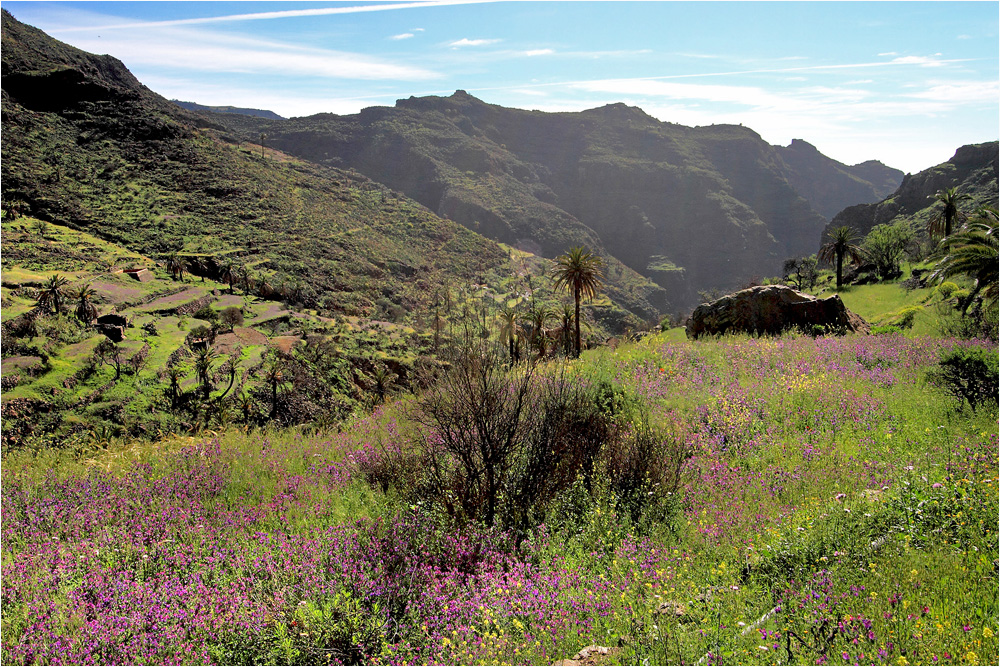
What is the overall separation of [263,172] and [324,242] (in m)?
23.9

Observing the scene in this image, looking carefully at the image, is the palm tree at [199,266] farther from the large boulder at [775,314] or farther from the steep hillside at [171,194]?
the large boulder at [775,314]

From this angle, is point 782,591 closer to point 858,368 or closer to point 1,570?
point 1,570

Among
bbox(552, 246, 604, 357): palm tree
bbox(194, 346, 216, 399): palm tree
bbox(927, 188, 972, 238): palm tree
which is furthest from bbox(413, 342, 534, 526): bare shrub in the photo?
bbox(927, 188, 972, 238): palm tree

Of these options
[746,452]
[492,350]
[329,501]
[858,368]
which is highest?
[492,350]

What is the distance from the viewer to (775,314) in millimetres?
21156

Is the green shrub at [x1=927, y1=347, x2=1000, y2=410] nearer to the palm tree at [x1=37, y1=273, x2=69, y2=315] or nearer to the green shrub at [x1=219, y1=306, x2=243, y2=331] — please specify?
the green shrub at [x1=219, y1=306, x2=243, y2=331]

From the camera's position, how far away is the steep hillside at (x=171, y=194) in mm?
66875

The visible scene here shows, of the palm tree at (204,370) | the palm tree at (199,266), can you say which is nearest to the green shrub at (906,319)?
the palm tree at (204,370)

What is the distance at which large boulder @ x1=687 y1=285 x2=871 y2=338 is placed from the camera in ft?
66.4

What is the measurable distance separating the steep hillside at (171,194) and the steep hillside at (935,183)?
110m

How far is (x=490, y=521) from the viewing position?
6812 mm

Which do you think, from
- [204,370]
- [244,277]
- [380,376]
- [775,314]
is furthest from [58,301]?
[775,314]

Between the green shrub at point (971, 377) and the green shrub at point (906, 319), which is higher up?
the green shrub at point (906, 319)

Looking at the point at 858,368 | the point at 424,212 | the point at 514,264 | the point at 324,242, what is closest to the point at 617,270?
the point at 514,264
